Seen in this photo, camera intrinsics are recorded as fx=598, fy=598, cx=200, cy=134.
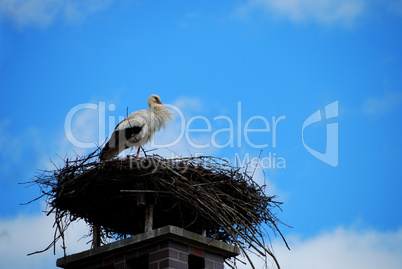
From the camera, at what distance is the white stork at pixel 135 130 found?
8.40 meters

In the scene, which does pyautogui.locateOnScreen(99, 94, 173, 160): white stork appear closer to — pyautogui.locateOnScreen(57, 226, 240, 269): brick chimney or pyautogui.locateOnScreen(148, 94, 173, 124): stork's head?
pyautogui.locateOnScreen(148, 94, 173, 124): stork's head

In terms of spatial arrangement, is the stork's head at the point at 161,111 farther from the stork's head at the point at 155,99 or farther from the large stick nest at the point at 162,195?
the large stick nest at the point at 162,195

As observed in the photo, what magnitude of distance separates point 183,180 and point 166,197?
291mm

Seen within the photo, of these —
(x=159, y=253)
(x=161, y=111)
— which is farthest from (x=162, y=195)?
(x=161, y=111)

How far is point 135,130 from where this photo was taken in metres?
8.52

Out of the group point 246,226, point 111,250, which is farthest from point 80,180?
point 246,226

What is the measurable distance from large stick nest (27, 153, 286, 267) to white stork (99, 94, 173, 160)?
1363mm

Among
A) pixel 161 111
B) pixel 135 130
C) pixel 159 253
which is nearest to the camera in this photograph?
pixel 159 253

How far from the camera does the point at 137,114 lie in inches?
346

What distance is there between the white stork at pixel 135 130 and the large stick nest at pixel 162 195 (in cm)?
136

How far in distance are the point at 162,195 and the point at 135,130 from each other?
2.32m

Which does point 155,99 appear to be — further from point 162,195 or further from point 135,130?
point 162,195

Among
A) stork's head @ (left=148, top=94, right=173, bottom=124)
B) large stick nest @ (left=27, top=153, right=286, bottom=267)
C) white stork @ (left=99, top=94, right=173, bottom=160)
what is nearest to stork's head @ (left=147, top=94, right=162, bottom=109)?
stork's head @ (left=148, top=94, right=173, bottom=124)

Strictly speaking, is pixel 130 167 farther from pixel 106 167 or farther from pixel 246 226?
pixel 246 226
